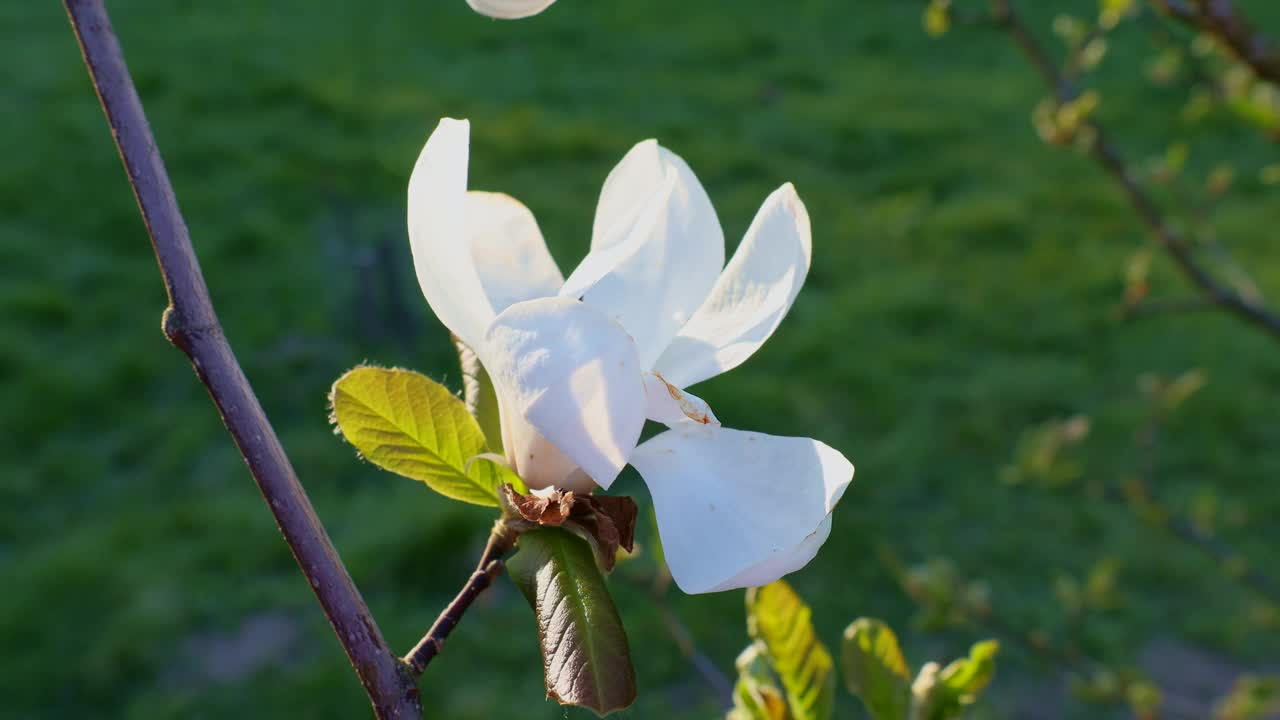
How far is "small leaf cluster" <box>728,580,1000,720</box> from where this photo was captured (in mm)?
504

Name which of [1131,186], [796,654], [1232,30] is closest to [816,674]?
[796,654]

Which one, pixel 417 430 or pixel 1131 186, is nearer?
pixel 417 430

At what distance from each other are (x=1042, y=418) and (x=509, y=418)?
2.40 metres

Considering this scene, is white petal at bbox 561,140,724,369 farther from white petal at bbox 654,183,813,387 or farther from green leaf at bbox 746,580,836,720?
green leaf at bbox 746,580,836,720

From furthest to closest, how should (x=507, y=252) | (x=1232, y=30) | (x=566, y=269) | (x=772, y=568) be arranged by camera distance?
1. (x=566, y=269)
2. (x=1232, y=30)
3. (x=507, y=252)
4. (x=772, y=568)

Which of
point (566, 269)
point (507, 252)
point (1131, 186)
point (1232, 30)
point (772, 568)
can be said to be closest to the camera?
point (772, 568)

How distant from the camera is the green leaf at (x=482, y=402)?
1.48 feet

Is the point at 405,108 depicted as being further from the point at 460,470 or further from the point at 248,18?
the point at 460,470

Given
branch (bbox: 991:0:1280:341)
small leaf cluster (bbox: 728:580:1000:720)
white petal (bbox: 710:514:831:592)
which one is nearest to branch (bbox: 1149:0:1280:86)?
branch (bbox: 991:0:1280:341)

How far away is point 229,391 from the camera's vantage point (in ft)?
1.27

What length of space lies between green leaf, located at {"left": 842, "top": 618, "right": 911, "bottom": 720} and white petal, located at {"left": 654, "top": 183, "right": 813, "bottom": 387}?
0.48 ft

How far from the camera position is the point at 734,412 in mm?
2590

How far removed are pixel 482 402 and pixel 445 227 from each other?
87mm

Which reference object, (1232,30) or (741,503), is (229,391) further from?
(1232,30)
